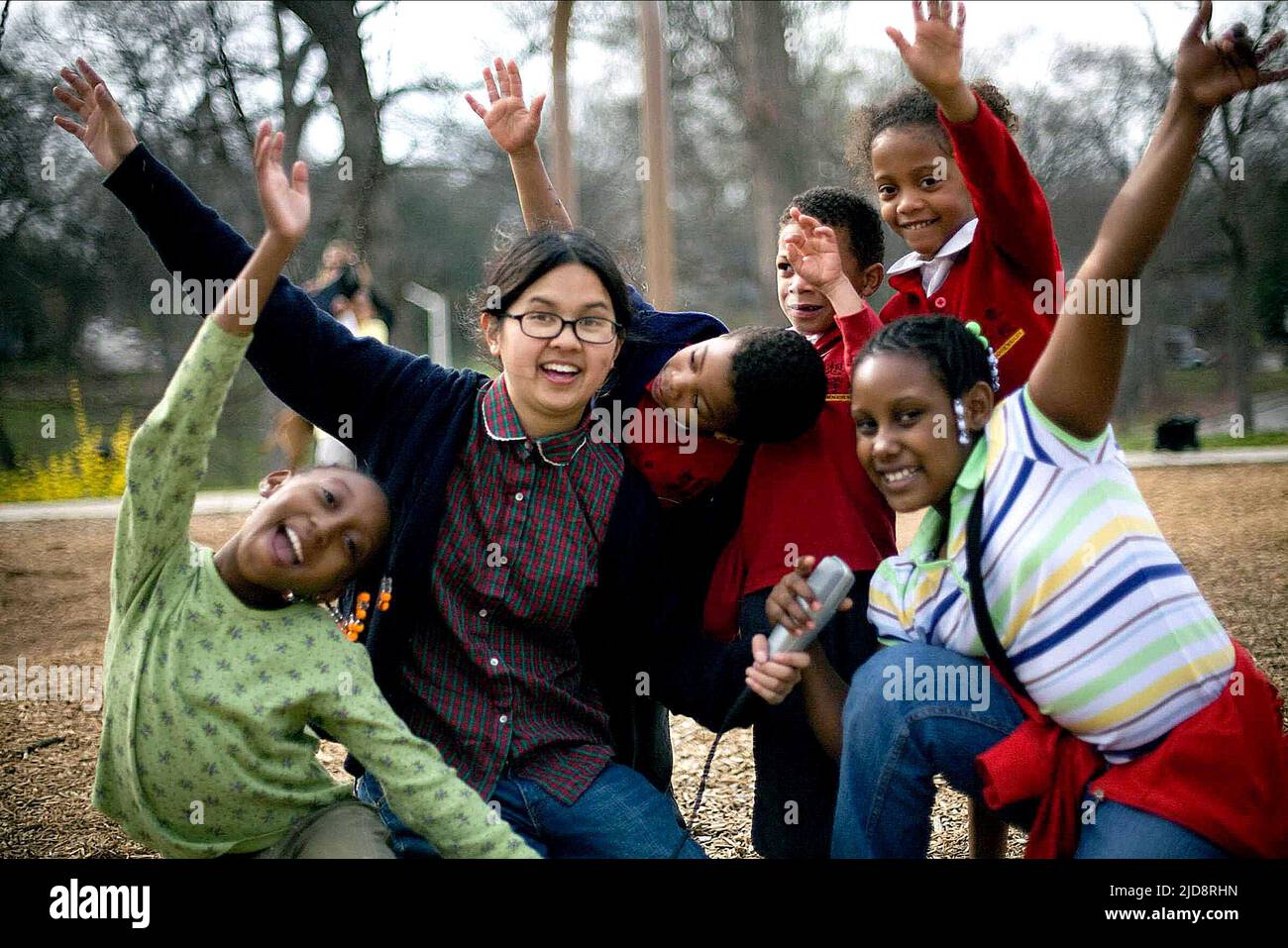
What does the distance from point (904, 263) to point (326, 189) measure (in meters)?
10.8

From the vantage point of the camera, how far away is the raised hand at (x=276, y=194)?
1.97 meters

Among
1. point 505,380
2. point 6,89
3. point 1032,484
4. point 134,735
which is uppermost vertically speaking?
point 6,89

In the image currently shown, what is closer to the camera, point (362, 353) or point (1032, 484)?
point (1032, 484)

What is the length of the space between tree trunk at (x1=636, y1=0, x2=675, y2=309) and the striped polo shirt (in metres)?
2.53

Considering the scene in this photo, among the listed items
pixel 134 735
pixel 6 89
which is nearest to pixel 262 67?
pixel 6 89

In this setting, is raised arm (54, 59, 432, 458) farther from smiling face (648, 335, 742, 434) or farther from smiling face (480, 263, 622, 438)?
smiling face (648, 335, 742, 434)

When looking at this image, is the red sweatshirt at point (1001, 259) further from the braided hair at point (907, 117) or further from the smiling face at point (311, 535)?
the smiling face at point (311, 535)

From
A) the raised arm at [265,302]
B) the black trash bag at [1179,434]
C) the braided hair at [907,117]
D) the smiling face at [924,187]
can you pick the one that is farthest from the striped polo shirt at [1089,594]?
the black trash bag at [1179,434]

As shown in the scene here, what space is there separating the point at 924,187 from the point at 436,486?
4.37 ft

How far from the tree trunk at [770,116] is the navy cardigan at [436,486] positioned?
11.6m

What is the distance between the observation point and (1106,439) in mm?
1994

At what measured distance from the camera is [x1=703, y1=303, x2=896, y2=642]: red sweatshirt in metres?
2.41

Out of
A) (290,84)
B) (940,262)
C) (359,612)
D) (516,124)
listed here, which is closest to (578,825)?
(359,612)
